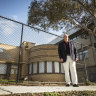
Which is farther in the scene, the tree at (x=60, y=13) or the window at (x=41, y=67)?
the window at (x=41, y=67)

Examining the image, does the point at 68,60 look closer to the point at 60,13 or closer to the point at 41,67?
the point at 60,13

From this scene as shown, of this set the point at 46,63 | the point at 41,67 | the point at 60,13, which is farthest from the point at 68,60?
the point at 41,67

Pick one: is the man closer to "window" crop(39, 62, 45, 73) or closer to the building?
the building

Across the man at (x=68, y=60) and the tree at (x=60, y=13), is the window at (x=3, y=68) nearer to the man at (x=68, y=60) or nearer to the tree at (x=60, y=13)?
the tree at (x=60, y=13)

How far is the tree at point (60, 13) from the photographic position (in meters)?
11.3

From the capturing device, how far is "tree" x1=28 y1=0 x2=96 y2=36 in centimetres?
1131

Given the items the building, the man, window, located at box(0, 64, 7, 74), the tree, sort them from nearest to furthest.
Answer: the man
the tree
the building
window, located at box(0, 64, 7, 74)

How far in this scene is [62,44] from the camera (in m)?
4.12

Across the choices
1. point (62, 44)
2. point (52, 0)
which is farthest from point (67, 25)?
point (62, 44)

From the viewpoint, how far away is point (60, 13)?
11.6 m

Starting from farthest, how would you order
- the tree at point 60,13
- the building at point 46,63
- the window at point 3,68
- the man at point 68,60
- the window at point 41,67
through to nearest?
the window at point 3,68 < the window at point 41,67 < the building at point 46,63 < the tree at point 60,13 < the man at point 68,60

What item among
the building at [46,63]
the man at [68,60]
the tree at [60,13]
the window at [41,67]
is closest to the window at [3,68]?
the building at [46,63]

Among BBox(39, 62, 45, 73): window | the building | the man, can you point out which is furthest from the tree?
the man

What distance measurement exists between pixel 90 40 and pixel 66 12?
7488 mm
